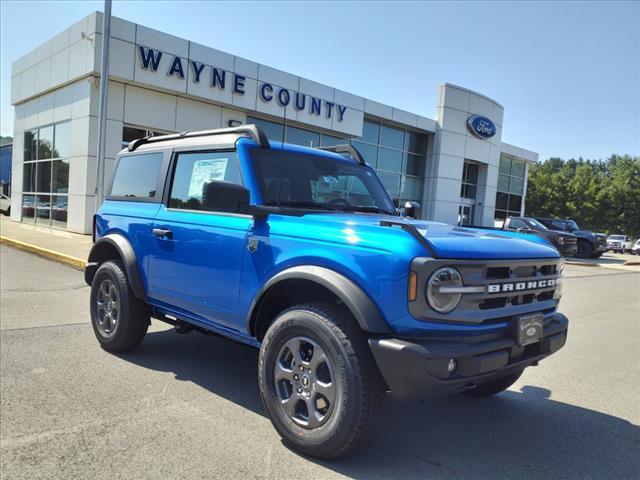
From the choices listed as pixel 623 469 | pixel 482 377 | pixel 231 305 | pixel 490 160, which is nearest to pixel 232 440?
pixel 231 305

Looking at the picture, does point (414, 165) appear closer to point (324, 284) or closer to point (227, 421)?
point (227, 421)

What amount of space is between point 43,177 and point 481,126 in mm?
21298

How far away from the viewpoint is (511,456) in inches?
127

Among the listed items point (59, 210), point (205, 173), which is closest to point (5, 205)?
point (59, 210)

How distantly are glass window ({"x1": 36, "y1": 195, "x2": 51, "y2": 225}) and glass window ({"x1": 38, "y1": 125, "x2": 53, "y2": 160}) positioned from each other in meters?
1.45

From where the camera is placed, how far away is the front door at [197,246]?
3676 millimetres

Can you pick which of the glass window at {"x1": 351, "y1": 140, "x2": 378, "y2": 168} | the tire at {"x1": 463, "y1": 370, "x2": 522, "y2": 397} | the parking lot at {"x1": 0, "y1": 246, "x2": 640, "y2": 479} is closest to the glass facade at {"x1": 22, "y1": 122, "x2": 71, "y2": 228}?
the glass window at {"x1": 351, "y1": 140, "x2": 378, "y2": 168}

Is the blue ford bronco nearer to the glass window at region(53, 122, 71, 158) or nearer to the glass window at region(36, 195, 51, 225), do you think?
the glass window at region(53, 122, 71, 158)

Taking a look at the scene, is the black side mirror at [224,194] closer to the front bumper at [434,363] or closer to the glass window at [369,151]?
the front bumper at [434,363]

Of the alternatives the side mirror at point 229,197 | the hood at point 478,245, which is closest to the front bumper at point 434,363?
the hood at point 478,245

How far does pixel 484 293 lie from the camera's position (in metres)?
2.89

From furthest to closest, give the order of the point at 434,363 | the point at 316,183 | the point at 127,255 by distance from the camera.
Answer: the point at 127,255 < the point at 316,183 < the point at 434,363

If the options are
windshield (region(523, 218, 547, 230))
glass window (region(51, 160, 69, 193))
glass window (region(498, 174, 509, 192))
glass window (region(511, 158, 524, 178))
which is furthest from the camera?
glass window (region(511, 158, 524, 178))

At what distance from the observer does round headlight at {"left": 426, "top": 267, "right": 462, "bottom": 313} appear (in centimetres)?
272
